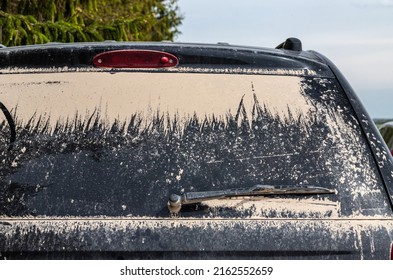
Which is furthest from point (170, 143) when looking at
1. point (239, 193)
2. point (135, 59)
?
point (135, 59)

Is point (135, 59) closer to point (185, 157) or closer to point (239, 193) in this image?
point (185, 157)

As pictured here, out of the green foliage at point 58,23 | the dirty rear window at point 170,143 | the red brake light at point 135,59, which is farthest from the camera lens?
the green foliage at point 58,23

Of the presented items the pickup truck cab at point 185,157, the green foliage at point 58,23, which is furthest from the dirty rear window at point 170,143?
the green foliage at point 58,23

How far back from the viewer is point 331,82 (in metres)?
3.63

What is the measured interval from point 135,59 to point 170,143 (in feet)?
1.41

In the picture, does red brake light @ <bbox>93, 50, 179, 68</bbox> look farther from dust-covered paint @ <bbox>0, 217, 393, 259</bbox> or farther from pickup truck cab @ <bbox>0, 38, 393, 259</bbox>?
dust-covered paint @ <bbox>0, 217, 393, 259</bbox>

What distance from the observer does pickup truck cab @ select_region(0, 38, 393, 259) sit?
316cm

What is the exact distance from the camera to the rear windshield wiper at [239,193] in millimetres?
3195

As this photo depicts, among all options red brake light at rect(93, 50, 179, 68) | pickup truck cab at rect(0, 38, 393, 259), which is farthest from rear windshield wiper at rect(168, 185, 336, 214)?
red brake light at rect(93, 50, 179, 68)

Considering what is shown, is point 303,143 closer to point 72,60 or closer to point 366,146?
point 366,146

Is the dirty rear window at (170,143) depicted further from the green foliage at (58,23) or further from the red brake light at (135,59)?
the green foliage at (58,23)

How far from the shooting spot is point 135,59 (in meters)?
3.63

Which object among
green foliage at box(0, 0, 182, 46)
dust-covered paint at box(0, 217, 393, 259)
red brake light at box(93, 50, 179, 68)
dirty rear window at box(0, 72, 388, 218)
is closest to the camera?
dust-covered paint at box(0, 217, 393, 259)
